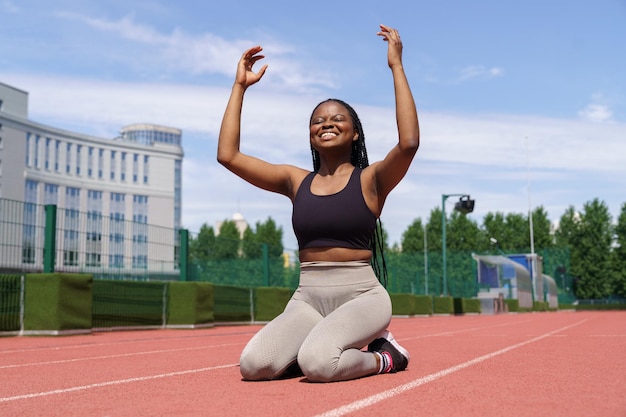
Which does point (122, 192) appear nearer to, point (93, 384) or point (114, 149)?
point (114, 149)

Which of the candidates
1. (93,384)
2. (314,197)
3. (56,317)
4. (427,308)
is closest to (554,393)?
(314,197)

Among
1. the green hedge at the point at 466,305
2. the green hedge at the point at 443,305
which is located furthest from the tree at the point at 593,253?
the green hedge at the point at 443,305

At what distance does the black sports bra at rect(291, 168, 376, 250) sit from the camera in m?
5.16

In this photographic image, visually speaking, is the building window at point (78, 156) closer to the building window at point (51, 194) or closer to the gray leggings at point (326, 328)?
the building window at point (51, 194)

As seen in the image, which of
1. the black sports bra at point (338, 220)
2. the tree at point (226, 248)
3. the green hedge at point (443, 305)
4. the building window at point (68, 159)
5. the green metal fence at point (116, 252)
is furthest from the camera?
the building window at point (68, 159)

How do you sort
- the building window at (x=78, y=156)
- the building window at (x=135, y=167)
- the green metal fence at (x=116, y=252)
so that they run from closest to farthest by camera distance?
the green metal fence at (x=116, y=252)
the building window at (x=78, y=156)
the building window at (x=135, y=167)

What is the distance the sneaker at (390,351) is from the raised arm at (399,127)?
3.65 ft

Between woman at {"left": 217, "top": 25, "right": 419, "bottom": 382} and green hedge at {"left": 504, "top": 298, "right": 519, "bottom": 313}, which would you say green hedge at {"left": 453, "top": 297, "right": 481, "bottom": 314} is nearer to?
green hedge at {"left": 504, "top": 298, "right": 519, "bottom": 313}

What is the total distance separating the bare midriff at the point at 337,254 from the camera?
5.16 meters

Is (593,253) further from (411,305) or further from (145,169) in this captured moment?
(145,169)

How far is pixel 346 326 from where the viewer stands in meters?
4.82

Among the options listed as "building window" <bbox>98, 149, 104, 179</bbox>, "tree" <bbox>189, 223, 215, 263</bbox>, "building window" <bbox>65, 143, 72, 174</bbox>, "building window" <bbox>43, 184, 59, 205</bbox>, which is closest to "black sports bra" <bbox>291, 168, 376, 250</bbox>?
"tree" <bbox>189, 223, 215, 263</bbox>

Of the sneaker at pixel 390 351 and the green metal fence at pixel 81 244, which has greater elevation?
the green metal fence at pixel 81 244

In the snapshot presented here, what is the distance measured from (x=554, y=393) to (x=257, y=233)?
280 ft
